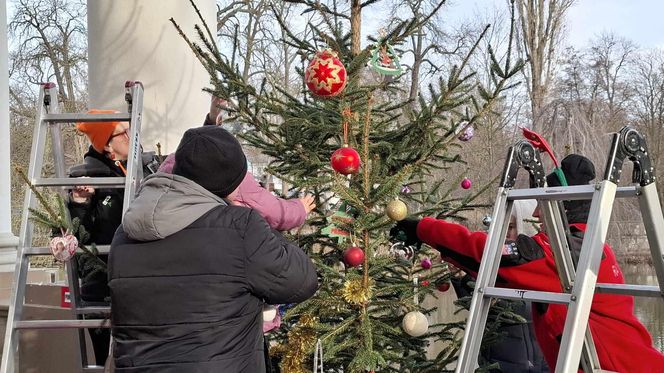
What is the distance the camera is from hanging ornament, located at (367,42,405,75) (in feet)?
12.5

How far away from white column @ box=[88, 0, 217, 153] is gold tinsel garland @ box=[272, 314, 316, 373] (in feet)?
7.13

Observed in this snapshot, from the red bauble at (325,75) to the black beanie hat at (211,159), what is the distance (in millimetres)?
940

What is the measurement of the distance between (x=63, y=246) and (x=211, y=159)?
4.70ft

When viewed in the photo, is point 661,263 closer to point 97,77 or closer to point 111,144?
point 111,144

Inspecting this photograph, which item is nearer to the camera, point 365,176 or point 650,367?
point 650,367

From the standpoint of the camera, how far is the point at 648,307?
15.4 metres

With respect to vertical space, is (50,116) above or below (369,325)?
above

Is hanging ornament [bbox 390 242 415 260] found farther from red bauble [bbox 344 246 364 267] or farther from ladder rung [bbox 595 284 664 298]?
ladder rung [bbox 595 284 664 298]

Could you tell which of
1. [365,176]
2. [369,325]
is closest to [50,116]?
[365,176]

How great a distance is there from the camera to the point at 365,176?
12.3 ft

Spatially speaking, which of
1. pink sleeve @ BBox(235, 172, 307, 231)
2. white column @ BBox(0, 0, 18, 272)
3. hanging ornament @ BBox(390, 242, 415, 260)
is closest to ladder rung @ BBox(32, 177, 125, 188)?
pink sleeve @ BBox(235, 172, 307, 231)

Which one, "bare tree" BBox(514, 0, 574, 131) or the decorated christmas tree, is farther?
"bare tree" BBox(514, 0, 574, 131)

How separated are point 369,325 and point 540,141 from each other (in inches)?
49.4

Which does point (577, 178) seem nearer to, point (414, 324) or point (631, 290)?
point (631, 290)
